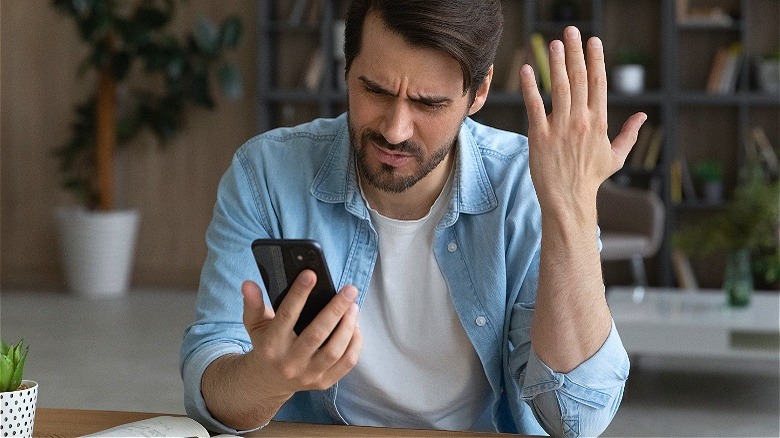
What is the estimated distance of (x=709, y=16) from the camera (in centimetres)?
593

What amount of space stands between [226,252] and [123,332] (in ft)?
12.4

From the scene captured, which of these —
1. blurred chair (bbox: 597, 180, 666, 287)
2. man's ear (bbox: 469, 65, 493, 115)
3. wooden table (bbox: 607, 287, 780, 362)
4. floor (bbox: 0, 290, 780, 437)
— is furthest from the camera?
blurred chair (bbox: 597, 180, 666, 287)

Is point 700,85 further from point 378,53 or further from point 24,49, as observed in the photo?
point 378,53

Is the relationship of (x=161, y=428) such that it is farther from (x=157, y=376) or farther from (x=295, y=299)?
(x=157, y=376)

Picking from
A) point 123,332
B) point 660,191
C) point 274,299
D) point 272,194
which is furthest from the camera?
point 660,191

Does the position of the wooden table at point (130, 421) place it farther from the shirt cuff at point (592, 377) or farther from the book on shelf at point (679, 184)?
the book on shelf at point (679, 184)

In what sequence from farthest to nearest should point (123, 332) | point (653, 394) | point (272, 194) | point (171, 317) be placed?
point (171, 317)
point (123, 332)
point (653, 394)
point (272, 194)

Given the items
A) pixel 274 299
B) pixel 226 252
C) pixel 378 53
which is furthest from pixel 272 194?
pixel 274 299

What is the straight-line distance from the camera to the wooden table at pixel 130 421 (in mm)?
1348

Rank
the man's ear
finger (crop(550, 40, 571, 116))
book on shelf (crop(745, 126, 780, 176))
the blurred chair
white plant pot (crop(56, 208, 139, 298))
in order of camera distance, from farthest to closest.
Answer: white plant pot (crop(56, 208, 139, 298)) → book on shelf (crop(745, 126, 780, 176)) → the blurred chair → the man's ear → finger (crop(550, 40, 571, 116))

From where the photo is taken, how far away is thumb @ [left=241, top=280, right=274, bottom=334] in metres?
1.21

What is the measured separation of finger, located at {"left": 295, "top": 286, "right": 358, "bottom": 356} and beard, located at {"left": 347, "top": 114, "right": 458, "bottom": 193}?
0.37 meters

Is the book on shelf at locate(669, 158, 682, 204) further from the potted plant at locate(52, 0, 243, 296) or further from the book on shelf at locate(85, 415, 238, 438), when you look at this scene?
the book on shelf at locate(85, 415, 238, 438)

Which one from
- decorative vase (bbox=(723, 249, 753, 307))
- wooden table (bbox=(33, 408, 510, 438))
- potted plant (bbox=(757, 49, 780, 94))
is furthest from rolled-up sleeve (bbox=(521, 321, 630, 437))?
potted plant (bbox=(757, 49, 780, 94))
